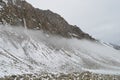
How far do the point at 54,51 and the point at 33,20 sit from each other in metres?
16.3

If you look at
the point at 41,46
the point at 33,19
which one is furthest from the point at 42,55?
the point at 33,19

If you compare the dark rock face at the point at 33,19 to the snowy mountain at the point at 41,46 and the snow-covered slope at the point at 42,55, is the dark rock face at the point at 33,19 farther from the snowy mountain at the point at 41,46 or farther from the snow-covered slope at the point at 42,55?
the snow-covered slope at the point at 42,55

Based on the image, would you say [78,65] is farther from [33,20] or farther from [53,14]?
[53,14]

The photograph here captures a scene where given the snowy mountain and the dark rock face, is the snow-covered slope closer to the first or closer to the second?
the snowy mountain

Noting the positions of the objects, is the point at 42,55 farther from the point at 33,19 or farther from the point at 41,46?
the point at 33,19

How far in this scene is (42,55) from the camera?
75062mm

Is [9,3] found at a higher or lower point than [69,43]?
higher

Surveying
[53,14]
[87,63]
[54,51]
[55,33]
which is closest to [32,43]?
[54,51]

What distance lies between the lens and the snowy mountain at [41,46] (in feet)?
206

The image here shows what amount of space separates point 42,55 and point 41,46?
705 cm

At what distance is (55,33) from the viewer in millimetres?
104625

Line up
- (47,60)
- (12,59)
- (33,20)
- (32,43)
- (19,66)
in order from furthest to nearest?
(33,20), (32,43), (47,60), (12,59), (19,66)

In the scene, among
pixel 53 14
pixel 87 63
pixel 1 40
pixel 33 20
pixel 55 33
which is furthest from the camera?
pixel 53 14

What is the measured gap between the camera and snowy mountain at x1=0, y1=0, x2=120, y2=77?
62.7 meters
